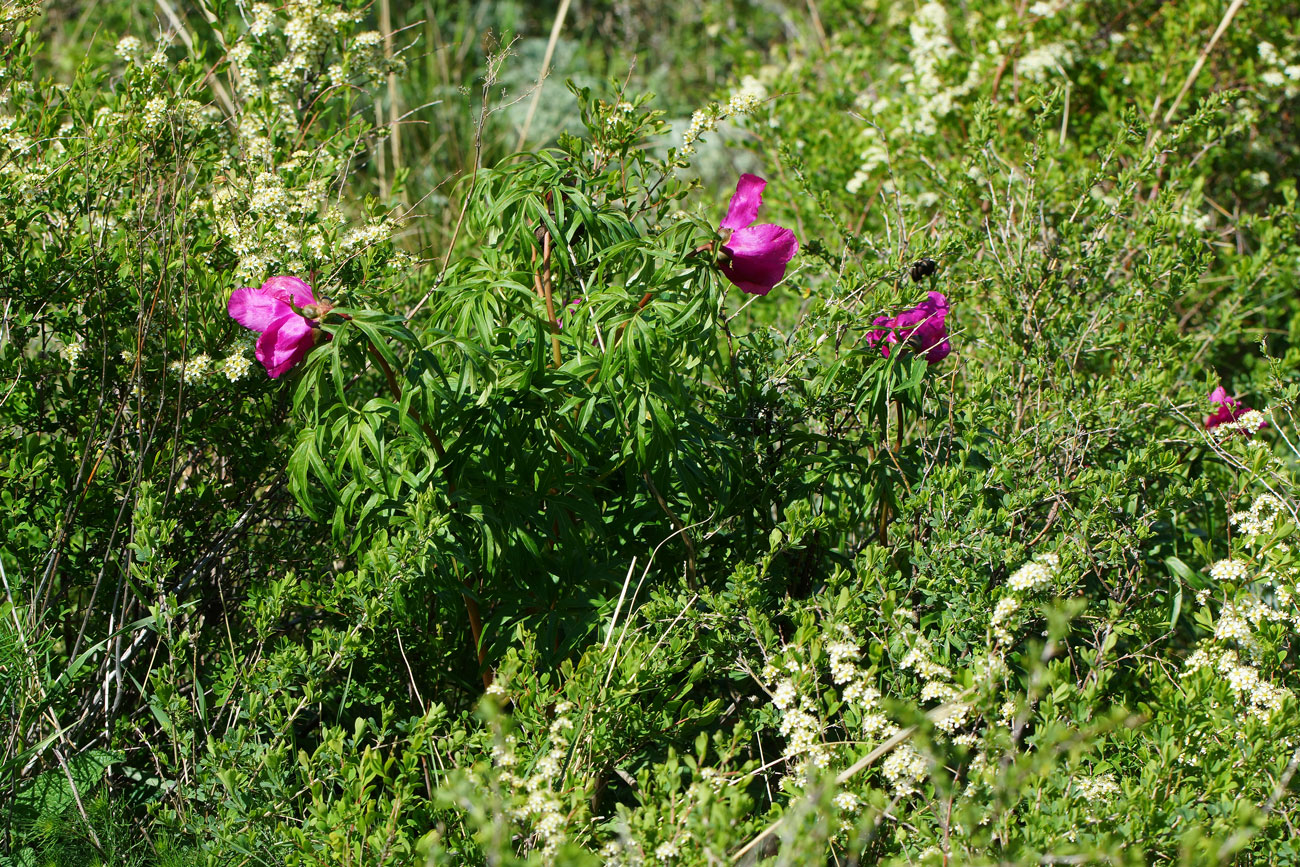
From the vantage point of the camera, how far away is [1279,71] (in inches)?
149

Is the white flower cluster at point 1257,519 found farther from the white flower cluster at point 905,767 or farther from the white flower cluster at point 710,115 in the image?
the white flower cluster at point 710,115

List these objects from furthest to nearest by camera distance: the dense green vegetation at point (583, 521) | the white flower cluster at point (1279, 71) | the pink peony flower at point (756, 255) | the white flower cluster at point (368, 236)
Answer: the white flower cluster at point (1279, 71) → the white flower cluster at point (368, 236) → the pink peony flower at point (756, 255) → the dense green vegetation at point (583, 521)

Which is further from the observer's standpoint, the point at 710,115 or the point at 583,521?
the point at 710,115

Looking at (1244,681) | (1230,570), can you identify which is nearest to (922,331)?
(1230,570)

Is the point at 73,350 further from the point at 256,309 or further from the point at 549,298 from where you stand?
the point at 549,298

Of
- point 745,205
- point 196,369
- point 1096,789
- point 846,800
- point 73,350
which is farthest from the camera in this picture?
point 73,350

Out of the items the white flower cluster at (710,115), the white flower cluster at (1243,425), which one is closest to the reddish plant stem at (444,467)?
the white flower cluster at (710,115)

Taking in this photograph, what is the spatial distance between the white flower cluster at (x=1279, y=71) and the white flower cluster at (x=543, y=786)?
3.30 metres

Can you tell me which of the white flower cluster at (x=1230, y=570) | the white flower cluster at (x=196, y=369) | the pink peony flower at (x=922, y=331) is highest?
the white flower cluster at (x=196, y=369)

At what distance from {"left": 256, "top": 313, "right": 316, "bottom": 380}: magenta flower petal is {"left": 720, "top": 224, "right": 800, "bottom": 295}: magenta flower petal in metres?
0.67

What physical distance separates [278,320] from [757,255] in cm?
75

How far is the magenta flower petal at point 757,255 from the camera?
1782 millimetres

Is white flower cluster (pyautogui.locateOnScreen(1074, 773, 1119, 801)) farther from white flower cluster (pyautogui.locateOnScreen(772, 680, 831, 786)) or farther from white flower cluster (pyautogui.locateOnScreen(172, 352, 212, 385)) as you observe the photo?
white flower cluster (pyautogui.locateOnScreen(172, 352, 212, 385))

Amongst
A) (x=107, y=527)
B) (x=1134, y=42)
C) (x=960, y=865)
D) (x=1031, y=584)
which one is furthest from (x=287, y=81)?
(x=1134, y=42)
